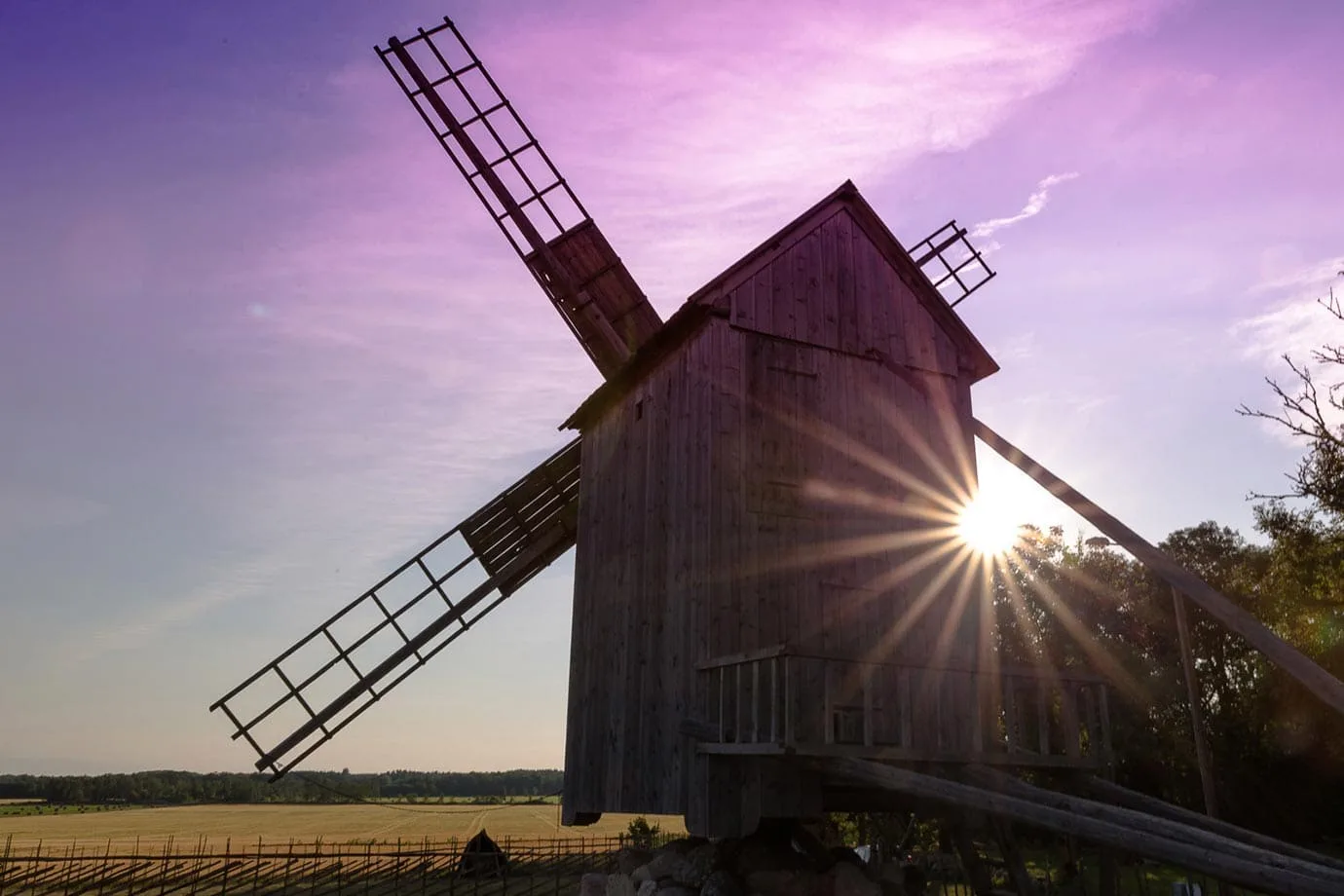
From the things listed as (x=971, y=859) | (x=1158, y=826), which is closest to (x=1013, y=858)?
(x=971, y=859)

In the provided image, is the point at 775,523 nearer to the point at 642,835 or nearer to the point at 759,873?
the point at 759,873

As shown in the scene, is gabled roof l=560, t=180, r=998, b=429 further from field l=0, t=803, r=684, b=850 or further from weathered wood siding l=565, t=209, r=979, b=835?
field l=0, t=803, r=684, b=850

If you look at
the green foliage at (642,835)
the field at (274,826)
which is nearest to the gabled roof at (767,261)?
the green foliage at (642,835)

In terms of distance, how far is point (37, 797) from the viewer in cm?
16488

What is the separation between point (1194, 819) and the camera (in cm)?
941

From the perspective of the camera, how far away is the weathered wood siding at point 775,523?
37.7ft

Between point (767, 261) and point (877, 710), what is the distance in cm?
594

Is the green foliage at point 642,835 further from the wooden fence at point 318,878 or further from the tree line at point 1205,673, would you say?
the tree line at point 1205,673

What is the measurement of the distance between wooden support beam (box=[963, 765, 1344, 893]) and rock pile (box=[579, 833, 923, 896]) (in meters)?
2.12

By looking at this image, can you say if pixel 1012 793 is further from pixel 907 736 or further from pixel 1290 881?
pixel 1290 881

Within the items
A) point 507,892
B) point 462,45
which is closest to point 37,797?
point 507,892

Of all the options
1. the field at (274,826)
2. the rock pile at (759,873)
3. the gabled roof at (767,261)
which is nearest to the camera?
the rock pile at (759,873)

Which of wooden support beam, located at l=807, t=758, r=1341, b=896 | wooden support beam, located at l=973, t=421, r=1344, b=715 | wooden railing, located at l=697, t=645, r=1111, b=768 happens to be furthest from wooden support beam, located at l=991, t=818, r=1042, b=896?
wooden support beam, located at l=973, t=421, r=1344, b=715

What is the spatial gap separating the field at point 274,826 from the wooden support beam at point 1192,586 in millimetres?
58091
